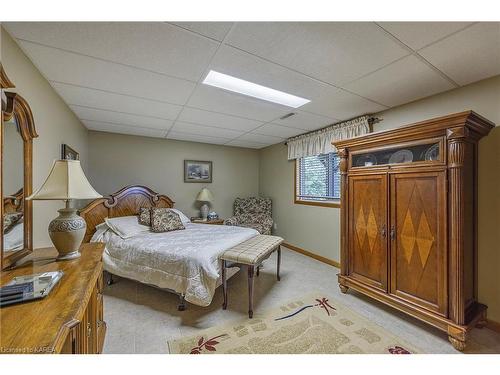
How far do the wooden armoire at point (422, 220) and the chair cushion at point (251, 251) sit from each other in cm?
98

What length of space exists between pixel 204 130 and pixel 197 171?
1176mm

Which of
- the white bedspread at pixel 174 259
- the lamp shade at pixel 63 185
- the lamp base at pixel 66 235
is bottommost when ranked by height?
the white bedspread at pixel 174 259

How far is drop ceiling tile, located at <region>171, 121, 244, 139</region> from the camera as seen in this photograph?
135 inches

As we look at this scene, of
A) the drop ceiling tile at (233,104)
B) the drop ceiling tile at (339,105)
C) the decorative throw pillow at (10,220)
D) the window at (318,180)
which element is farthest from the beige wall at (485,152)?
the decorative throw pillow at (10,220)

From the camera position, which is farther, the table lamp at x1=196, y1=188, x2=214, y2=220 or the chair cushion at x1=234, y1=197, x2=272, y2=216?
the chair cushion at x1=234, y1=197, x2=272, y2=216

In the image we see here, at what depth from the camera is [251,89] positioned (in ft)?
7.48

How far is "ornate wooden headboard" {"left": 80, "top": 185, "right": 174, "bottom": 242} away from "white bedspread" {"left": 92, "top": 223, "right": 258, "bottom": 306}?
1.19 ft

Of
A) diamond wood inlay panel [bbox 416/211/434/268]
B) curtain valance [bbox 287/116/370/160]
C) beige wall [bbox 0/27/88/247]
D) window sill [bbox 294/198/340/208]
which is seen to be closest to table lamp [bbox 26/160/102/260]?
beige wall [bbox 0/27/88/247]

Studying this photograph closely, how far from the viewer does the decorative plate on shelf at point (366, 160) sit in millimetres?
2408

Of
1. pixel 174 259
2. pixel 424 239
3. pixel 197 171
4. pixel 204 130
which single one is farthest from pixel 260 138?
pixel 424 239

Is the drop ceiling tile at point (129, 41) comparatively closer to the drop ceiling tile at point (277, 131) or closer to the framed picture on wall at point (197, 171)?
the drop ceiling tile at point (277, 131)

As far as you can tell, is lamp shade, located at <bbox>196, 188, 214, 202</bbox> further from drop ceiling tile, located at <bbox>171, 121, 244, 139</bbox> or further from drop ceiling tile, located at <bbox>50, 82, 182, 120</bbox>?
drop ceiling tile, located at <bbox>50, 82, 182, 120</bbox>

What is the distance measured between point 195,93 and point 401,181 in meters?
2.19

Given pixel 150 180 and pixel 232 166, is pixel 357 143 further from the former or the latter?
pixel 150 180
